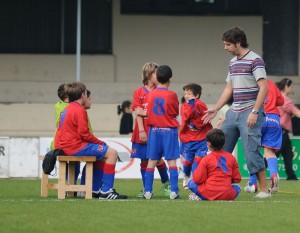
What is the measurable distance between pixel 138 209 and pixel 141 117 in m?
2.80

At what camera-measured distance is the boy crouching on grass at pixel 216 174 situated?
1397cm

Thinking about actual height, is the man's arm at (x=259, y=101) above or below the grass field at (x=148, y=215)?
above

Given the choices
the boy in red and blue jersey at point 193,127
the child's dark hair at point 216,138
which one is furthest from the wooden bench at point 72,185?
the boy in red and blue jersey at point 193,127

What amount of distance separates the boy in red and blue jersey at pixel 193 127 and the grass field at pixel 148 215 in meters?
2.40

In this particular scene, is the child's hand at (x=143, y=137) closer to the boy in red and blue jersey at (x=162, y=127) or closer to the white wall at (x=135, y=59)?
the boy in red and blue jersey at (x=162, y=127)

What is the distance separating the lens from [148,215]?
12102 millimetres

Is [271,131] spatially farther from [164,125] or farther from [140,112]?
[164,125]

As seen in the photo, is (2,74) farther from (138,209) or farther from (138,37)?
(138,209)

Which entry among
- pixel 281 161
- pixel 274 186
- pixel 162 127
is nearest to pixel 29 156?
pixel 281 161

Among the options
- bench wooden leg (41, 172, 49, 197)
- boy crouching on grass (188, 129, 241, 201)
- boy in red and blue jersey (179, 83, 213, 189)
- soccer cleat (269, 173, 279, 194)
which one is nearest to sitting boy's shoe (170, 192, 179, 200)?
boy crouching on grass (188, 129, 241, 201)

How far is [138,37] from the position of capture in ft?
103

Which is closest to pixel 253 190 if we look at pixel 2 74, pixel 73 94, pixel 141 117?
pixel 141 117

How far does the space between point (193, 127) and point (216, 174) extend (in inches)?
137

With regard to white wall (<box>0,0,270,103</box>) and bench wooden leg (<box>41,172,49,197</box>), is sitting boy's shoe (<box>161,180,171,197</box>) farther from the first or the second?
white wall (<box>0,0,270,103</box>)
